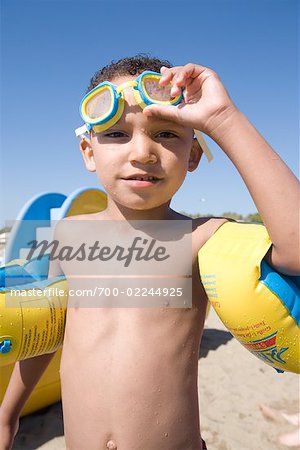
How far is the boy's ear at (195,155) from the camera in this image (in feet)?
7.03

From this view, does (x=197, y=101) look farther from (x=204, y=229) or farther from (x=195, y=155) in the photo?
(x=204, y=229)

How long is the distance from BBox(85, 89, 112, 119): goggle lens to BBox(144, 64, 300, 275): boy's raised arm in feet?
1.09

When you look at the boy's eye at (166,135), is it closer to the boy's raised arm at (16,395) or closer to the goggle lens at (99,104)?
the goggle lens at (99,104)

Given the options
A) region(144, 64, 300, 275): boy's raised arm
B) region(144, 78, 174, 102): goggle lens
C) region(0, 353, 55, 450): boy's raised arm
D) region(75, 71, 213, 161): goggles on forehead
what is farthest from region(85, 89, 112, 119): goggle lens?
region(0, 353, 55, 450): boy's raised arm

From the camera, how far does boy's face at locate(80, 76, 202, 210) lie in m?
1.84

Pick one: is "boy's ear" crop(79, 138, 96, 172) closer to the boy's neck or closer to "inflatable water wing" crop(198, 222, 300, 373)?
the boy's neck

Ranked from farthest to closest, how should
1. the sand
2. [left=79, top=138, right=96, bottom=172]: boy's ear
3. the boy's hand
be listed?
the sand < [left=79, top=138, right=96, bottom=172]: boy's ear < the boy's hand

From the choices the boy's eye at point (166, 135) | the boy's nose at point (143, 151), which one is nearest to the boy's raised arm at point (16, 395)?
the boy's nose at point (143, 151)

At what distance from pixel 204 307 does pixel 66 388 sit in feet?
2.80

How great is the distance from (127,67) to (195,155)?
600mm

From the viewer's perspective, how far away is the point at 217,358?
647 cm

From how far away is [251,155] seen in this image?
1502 millimetres

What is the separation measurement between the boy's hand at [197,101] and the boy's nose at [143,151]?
0.12 meters

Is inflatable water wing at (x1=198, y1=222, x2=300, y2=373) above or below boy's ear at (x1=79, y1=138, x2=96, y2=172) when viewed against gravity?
below
